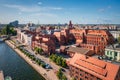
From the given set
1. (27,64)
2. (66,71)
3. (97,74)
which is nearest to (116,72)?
(97,74)

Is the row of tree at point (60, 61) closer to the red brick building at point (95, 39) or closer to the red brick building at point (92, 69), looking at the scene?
the red brick building at point (92, 69)

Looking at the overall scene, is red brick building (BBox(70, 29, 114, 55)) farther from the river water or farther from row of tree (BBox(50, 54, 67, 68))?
the river water

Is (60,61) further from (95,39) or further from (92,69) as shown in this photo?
(95,39)

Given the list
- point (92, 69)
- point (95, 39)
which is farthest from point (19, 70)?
point (95, 39)

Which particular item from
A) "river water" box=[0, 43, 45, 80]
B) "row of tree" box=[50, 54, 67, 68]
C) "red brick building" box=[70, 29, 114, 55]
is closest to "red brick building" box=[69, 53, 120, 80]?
"row of tree" box=[50, 54, 67, 68]

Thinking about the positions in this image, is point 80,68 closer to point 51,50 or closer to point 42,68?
point 42,68

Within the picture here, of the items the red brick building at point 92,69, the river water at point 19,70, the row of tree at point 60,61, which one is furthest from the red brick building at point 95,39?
the red brick building at point 92,69

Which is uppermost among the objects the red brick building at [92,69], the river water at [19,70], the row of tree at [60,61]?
the red brick building at [92,69]

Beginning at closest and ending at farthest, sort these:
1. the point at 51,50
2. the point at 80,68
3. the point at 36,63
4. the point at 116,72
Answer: the point at 116,72, the point at 80,68, the point at 36,63, the point at 51,50
